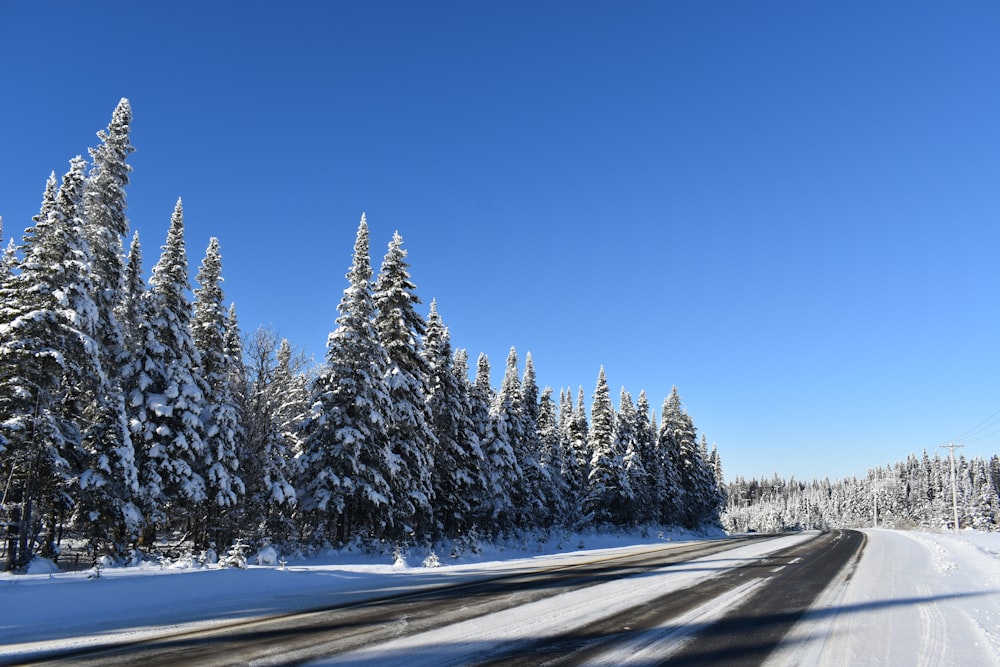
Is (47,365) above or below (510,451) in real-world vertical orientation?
above

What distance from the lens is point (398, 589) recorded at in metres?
11.6

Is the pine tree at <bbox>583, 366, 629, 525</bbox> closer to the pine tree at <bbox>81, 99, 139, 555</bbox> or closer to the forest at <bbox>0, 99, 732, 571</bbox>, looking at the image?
the forest at <bbox>0, 99, 732, 571</bbox>

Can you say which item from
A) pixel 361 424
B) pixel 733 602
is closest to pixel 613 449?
pixel 361 424

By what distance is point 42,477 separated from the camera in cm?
1691

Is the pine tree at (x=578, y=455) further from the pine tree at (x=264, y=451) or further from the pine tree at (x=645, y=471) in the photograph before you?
the pine tree at (x=264, y=451)

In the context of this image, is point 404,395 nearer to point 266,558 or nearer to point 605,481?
point 266,558

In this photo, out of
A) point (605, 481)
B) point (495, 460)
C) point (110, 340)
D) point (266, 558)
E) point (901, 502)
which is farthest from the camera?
point (901, 502)

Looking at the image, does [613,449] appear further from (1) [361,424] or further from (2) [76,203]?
(2) [76,203]

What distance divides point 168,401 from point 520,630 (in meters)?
18.7

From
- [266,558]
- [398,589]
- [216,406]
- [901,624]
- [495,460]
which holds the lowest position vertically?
[266,558]

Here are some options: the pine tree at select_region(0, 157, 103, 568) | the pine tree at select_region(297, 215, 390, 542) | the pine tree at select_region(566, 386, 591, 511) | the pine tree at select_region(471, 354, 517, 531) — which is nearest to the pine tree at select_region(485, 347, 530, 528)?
the pine tree at select_region(471, 354, 517, 531)

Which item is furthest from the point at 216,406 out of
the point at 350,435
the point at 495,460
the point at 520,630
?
the point at 520,630

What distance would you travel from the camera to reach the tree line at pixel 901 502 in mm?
102250

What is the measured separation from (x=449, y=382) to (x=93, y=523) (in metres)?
17.2
